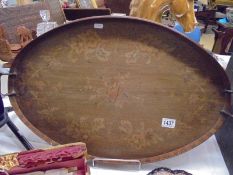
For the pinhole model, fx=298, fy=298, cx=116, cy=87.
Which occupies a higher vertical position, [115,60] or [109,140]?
[115,60]

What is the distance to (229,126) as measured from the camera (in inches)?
25.9


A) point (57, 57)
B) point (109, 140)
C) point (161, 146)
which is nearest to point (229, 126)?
point (161, 146)

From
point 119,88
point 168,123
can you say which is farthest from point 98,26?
point 168,123

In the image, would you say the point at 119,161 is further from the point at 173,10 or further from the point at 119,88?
the point at 173,10

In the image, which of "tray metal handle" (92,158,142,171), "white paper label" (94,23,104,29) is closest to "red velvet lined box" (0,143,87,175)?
"tray metal handle" (92,158,142,171)

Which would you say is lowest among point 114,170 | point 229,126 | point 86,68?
point 114,170

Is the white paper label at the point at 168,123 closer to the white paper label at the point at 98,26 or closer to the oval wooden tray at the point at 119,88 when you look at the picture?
the oval wooden tray at the point at 119,88

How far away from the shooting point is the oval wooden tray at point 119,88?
23.1 inches

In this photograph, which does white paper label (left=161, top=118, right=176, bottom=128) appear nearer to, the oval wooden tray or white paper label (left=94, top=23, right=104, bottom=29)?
the oval wooden tray

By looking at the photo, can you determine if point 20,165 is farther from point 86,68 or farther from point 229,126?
point 229,126

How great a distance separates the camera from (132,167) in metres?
0.67

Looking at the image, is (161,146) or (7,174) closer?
(7,174)

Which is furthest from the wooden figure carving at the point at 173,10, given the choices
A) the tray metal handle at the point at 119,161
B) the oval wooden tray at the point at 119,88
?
the tray metal handle at the point at 119,161

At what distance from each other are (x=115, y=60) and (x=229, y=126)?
29 centimetres
